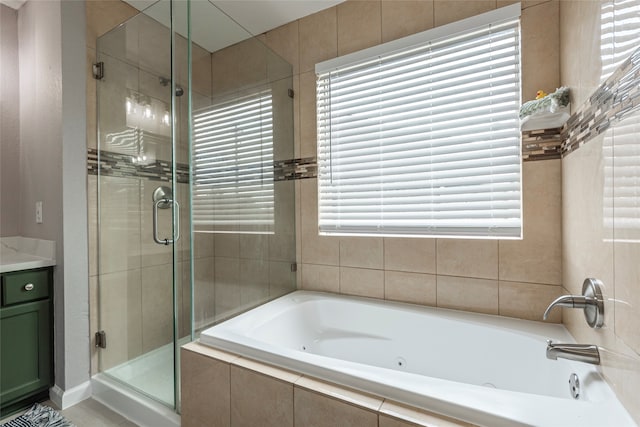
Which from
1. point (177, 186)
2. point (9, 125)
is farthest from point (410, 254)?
point (9, 125)

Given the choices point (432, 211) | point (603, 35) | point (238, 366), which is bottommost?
point (238, 366)

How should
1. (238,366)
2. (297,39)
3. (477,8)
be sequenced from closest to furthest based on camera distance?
(238,366) < (477,8) < (297,39)

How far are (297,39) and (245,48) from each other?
1.61 feet

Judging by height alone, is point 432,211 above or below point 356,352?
above

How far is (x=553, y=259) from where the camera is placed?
155 centimetres

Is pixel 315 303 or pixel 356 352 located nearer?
pixel 356 352

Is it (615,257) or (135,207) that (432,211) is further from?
(135,207)

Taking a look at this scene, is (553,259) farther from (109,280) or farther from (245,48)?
(109,280)

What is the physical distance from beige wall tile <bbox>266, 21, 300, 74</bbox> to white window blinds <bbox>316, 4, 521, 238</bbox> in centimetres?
26

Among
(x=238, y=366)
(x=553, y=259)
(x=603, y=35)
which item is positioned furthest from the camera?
(x=553, y=259)

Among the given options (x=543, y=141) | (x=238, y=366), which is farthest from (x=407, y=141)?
(x=238, y=366)

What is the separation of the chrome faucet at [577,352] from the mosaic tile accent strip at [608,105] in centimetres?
73

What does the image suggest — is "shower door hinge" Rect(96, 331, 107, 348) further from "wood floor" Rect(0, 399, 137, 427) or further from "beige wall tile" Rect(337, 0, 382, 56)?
"beige wall tile" Rect(337, 0, 382, 56)

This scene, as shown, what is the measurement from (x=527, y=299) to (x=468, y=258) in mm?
342
